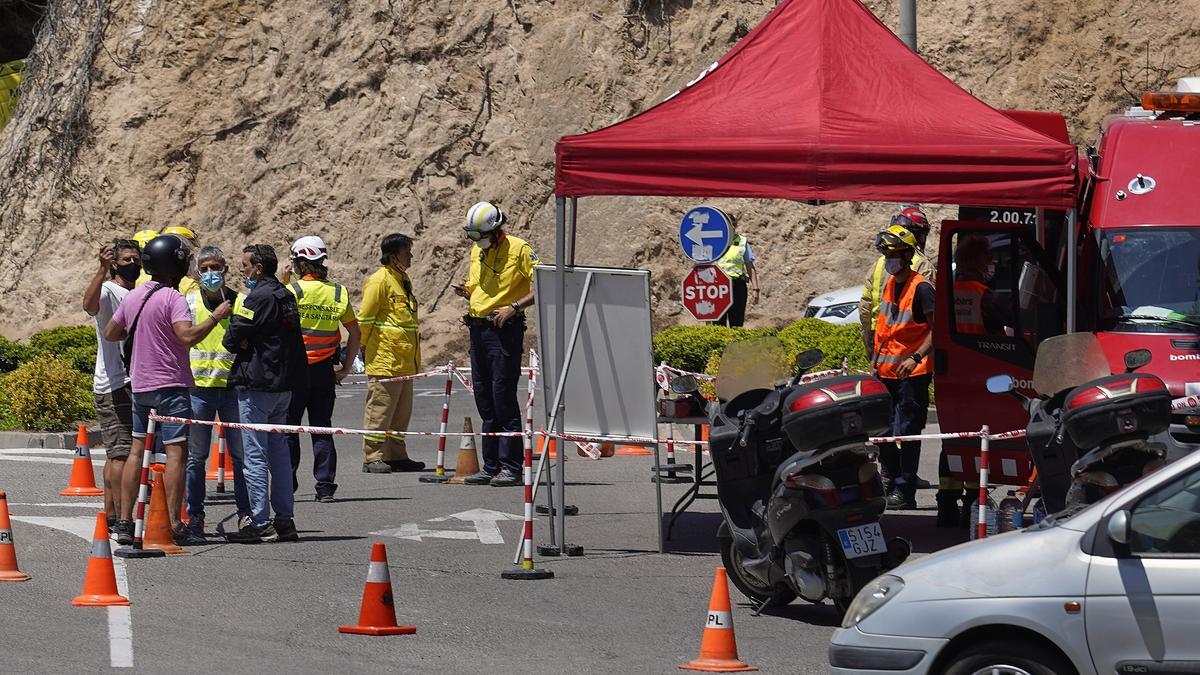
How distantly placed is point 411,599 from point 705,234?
10.7 m

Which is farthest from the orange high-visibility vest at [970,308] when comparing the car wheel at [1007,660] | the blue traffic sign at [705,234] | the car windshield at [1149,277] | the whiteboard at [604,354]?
the blue traffic sign at [705,234]

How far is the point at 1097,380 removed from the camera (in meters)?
8.81

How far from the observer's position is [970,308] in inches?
500

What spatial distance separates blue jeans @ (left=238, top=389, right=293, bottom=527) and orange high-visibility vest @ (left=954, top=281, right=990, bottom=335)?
15.1 feet

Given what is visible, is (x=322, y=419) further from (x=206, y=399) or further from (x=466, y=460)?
(x=206, y=399)

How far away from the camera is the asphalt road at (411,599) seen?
27.7ft

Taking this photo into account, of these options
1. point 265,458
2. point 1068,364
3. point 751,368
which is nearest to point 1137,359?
point 1068,364

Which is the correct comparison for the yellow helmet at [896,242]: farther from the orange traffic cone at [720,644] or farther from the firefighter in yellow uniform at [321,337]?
the orange traffic cone at [720,644]

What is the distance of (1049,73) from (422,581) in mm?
19111

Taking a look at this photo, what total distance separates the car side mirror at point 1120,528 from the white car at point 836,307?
59.9 ft

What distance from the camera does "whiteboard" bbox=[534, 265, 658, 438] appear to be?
11719mm

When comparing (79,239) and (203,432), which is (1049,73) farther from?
(203,432)

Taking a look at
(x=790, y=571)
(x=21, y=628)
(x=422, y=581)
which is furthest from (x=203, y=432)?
(x=790, y=571)

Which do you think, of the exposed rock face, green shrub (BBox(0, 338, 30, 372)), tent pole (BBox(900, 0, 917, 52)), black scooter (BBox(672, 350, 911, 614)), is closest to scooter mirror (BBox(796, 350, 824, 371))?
black scooter (BBox(672, 350, 911, 614))
